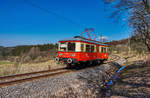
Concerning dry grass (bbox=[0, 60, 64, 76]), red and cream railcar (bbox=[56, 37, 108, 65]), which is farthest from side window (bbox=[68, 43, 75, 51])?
dry grass (bbox=[0, 60, 64, 76])

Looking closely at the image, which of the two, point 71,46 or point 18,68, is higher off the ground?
point 71,46

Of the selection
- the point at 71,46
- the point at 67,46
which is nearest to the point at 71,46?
the point at 71,46

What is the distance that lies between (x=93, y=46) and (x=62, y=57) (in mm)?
3291

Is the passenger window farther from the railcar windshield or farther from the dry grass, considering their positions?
the dry grass

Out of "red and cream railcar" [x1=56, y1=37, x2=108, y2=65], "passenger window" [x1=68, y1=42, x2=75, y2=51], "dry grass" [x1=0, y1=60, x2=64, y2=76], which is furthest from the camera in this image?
"passenger window" [x1=68, y1=42, x2=75, y2=51]

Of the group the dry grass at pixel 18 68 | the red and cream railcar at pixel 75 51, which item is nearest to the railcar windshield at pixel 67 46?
the red and cream railcar at pixel 75 51

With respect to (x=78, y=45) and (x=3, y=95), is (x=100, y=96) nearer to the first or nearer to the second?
(x=3, y=95)

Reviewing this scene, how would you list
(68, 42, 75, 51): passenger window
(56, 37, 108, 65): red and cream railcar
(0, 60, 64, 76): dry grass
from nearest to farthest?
(0, 60, 64, 76): dry grass < (56, 37, 108, 65): red and cream railcar < (68, 42, 75, 51): passenger window

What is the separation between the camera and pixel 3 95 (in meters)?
4.40

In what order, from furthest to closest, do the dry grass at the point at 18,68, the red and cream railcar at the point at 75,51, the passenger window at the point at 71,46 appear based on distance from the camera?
the passenger window at the point at 71,46, the red and cream railcar at the point at 75,51, the dry grass at the point at 18,68

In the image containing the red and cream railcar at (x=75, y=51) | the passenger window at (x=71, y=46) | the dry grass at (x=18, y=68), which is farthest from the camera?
the passenger window at (x=71, y=46)

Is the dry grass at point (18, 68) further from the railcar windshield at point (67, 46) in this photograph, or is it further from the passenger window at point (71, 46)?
the passenger window at point (71, 46)

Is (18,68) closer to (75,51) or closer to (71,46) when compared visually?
(71,46)

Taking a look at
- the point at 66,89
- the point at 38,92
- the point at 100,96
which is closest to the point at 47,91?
the point at 38,92
